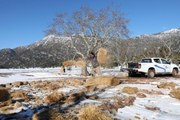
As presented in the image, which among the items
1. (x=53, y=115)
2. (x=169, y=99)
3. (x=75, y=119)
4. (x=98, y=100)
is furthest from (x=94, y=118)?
(x=169, y=99)

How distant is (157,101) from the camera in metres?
15.2

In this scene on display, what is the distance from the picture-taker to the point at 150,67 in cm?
2966

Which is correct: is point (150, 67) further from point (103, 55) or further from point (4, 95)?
point (4, 95)

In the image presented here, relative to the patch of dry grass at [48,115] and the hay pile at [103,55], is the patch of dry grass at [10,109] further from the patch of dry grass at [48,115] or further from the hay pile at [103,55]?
the hay pile at [103,55]

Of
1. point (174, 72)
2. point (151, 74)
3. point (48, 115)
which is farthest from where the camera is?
point (174, 72)

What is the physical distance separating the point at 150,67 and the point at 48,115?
2018 centimetres

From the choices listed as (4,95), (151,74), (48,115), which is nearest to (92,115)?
(48,115)

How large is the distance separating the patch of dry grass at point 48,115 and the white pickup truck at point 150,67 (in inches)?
752

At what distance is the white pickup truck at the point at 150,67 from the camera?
29391mm

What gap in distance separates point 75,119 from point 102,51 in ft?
64.4

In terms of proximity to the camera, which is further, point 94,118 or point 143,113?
point 143,113

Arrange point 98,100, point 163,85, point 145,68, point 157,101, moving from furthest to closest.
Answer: point 145,68
point 163,85
point 157,101
point 98,100

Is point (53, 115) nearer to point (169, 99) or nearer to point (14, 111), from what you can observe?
point (14, 111)

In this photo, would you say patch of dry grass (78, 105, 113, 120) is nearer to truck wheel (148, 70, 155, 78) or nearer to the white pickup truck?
the white pickup truck
